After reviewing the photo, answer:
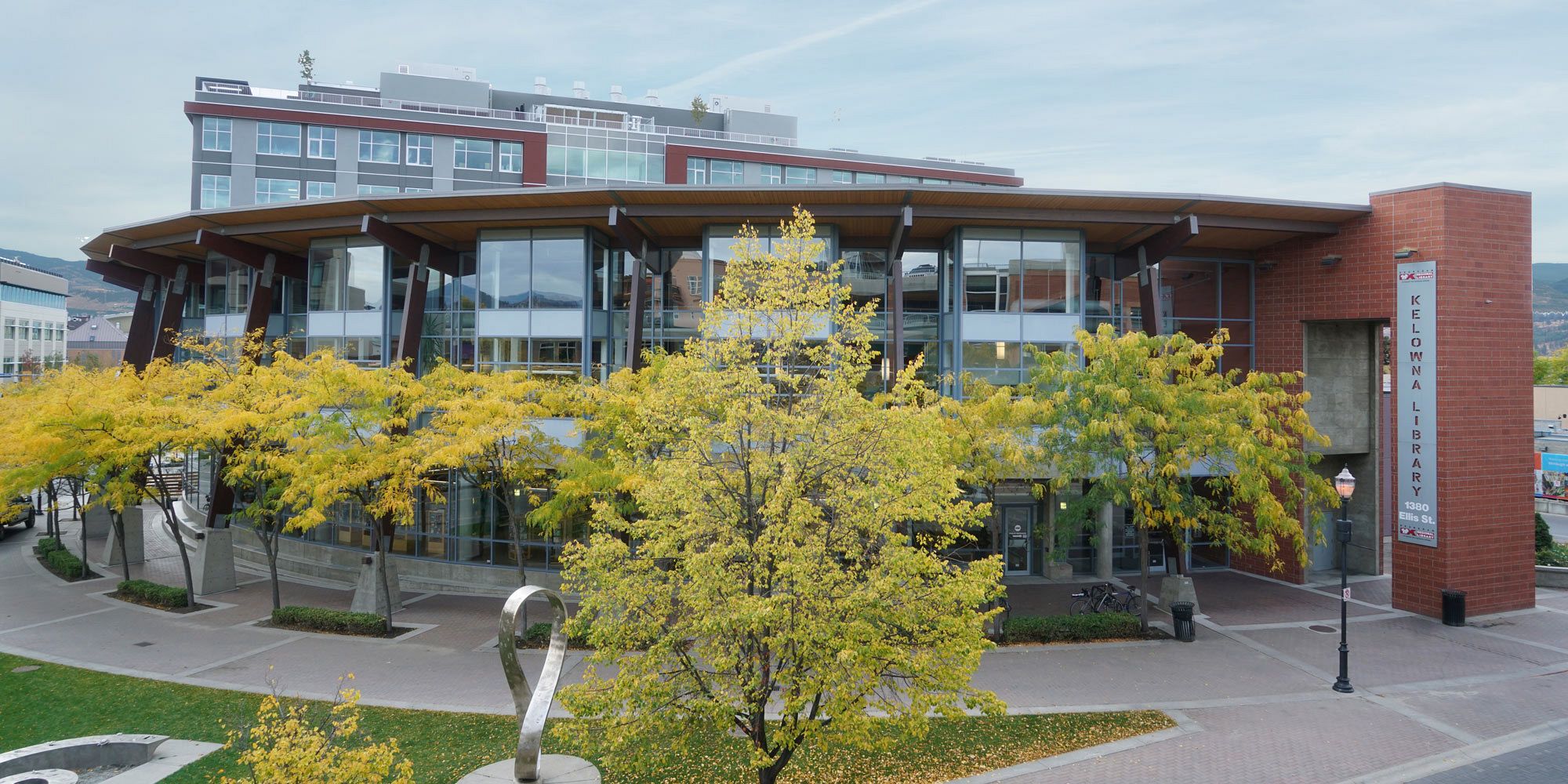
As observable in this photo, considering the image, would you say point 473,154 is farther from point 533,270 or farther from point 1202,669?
point 1202,669

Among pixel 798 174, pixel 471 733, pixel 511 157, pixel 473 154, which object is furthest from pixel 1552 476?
pixel 473 154

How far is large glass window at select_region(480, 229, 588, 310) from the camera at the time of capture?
84.0 ft

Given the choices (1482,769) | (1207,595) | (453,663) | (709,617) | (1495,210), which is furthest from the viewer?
(1207,595)

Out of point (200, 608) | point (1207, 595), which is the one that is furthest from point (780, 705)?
point (200, 608)

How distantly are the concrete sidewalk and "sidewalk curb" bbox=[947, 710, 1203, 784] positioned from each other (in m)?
0.07

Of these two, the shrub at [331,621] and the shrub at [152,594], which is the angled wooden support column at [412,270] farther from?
the shrub at [152,594]

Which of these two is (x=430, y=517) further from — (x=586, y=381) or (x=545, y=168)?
(x=545, y=168)

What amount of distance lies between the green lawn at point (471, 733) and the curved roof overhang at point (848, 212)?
14169 mm

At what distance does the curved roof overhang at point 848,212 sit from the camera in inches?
895

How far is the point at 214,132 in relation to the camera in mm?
44656

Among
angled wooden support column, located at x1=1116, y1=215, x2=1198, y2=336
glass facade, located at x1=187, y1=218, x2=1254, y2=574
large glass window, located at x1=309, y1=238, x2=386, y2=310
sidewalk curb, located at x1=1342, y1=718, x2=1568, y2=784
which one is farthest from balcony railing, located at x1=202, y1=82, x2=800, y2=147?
sidewalk curb, located at x1=1342, y1=718, x2=1568, y2=784

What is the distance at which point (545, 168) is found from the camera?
48.7m

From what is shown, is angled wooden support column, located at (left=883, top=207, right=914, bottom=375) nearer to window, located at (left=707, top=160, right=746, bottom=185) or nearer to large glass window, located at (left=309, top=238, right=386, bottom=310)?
large glass window, located at (left=309, top=238, right=386, bottom=310)

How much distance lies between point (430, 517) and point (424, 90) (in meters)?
37.6
